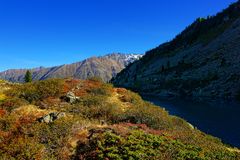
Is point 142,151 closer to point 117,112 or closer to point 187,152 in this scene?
point 187,152

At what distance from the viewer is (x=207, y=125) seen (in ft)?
192

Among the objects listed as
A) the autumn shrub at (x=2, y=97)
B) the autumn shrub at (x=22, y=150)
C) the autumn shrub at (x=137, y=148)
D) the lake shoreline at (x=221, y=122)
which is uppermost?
the autumn shrub at (x=2, y=97)

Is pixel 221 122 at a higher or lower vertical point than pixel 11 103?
lower

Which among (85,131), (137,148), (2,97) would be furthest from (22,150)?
(2,97)

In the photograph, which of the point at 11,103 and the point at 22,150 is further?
the point at 11,103

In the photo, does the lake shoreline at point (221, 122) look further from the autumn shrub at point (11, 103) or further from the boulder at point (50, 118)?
the autumn shrub at point (11, 103)

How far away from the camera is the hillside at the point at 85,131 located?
20.4m

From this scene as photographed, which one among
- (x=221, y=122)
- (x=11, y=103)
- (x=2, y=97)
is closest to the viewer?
(x=11, y=103)

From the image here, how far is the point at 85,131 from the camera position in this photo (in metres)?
24.6

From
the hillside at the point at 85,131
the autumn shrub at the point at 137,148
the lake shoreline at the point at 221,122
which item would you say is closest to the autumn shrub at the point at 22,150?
the hillside at the point at 85,131

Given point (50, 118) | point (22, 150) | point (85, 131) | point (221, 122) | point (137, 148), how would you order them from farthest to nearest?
point (221, 122)
point (50, 118)
point (85, 131)
point (137, 148)
point (22, 150)

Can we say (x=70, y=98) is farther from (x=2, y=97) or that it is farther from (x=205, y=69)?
(x=205, y=69)

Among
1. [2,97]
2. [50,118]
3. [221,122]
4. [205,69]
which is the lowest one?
[221,122]

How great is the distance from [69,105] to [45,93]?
4669 millimetres
